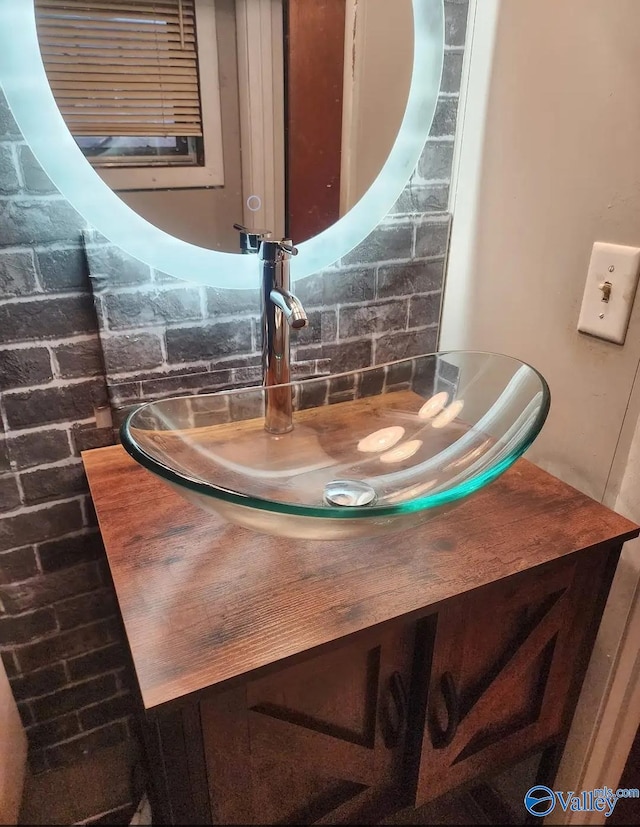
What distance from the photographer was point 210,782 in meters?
0.67

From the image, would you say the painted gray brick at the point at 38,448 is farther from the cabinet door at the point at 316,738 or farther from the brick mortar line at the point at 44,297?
the cabinet door at the point at 316,738

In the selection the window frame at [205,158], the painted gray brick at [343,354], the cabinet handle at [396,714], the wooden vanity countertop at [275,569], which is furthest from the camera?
the painted gray brick at [343,354]

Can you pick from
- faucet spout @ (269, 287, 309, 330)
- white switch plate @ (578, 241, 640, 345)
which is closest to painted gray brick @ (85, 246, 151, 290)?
faucet spout @ (269, 287, 309, 330)

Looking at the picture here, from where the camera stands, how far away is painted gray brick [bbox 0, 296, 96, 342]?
0.85 meters

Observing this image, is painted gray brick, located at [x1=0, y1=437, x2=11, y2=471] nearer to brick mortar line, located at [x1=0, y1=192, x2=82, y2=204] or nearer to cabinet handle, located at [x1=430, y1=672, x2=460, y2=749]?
brick mortar line, located at [x1=0, y1=192, x2=82, y2=204]

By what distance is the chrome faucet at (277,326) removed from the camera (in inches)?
34.5

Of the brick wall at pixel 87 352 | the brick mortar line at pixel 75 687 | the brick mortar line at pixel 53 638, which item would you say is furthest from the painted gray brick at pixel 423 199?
the brick mortar line at pixel 75 687

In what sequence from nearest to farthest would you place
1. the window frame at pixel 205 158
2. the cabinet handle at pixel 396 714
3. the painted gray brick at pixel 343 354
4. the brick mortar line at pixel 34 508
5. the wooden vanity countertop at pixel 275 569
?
the wooden vanity countertop at pixel 275 569
the cabinet handle at pixel 396 714
the window frame at pixel 205 158
the brick mortar line at pixel 34 508
the painted gray brick at pixel 343 354

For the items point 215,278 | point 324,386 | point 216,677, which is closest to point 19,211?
point 215,278

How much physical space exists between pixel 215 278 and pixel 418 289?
40 cm

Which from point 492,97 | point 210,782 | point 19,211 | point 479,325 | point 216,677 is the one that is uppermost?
point 492,97

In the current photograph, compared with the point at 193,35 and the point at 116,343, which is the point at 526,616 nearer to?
the point at 116,343

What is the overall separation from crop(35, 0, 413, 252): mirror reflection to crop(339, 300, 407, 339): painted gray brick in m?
0.17

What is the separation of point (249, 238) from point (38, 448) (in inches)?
19.0
